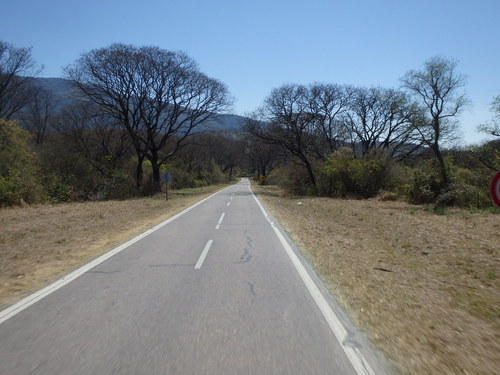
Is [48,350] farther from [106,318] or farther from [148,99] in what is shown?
[148,99]

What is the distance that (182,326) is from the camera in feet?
14.0

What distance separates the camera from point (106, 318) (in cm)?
451

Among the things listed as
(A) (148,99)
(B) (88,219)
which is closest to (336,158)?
(A) (148,99)

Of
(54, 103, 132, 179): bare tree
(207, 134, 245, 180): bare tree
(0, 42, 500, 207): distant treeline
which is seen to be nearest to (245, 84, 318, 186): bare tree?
(0, 42, 500, 207): distant treeline

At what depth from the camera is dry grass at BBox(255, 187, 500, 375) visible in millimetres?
3713

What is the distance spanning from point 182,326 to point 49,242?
762cm

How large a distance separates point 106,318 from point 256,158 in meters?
86.7

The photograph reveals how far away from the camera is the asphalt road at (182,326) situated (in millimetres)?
3373

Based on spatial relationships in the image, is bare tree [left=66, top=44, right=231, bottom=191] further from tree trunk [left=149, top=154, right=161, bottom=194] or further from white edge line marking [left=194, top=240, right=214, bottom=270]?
white edge line marking [left=194, top=240, right=214, bottom=270]

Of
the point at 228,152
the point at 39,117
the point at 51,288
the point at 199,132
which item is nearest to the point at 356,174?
the point at 199,132

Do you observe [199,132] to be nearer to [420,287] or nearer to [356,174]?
[356,174]

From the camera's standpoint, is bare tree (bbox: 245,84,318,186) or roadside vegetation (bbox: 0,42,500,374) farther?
bare tree (bbox: 245,84,318,186)

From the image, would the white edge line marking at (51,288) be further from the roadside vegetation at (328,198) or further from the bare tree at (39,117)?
the bare tree at (39,117)

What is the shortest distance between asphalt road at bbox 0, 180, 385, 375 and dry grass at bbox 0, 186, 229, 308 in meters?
0.80
